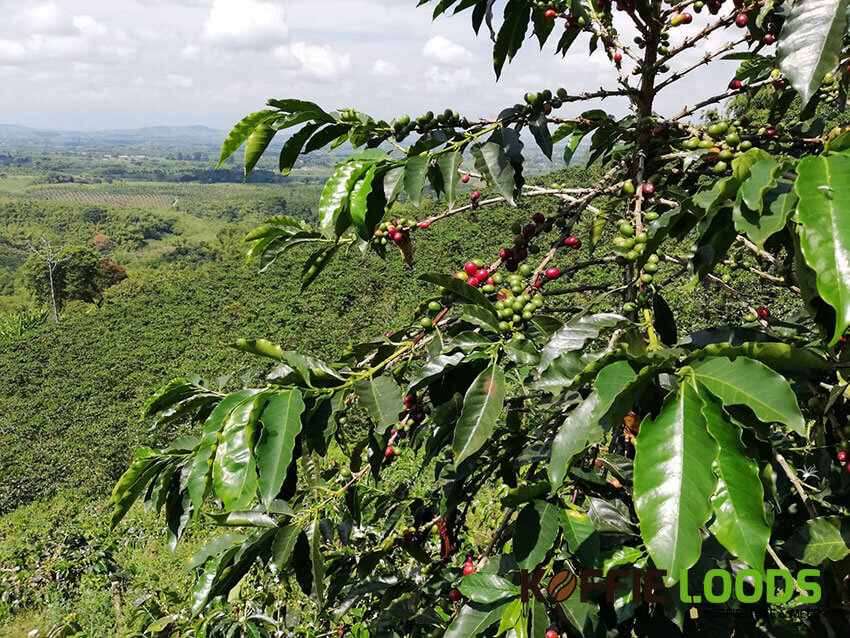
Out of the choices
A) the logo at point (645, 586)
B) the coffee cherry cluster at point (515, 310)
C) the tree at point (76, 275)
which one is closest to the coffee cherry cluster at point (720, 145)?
the coffee cherry cluster at point (515, 310)

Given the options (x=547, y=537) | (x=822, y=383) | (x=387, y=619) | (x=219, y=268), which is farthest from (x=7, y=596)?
(x=219, y=268)

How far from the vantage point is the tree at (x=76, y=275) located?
28.5 meters

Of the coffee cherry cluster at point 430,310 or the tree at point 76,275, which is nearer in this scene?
the coffee cherry cluster at point 430,310

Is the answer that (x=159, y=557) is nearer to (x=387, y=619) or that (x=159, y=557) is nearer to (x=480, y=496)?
(x=480, y=496)

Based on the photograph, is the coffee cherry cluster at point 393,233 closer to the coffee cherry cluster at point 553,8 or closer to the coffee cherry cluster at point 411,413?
the coffee cherry cluster at point 411,413

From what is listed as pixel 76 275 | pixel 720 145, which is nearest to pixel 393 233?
pixel 720 145

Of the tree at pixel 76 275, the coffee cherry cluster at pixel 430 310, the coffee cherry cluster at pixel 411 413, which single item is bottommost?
the tree at pixel 76 275

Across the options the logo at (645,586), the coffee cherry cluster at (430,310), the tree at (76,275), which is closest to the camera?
the logo at (645,586)

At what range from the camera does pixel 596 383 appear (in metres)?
0.60

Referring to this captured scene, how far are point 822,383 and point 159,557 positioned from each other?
6857 mm

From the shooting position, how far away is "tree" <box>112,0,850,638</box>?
0.55 meters

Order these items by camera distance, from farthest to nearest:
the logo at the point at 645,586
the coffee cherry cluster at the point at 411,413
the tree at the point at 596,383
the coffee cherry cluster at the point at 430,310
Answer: the coffee cherry cluster at the point at 411,413
the coffee cherry cluster at the point at 430,310
the logo at the point at 645,586
the tree at the point at 596,383

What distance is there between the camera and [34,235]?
63375mm

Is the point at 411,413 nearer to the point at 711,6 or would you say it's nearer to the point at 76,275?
the point at 711,6
